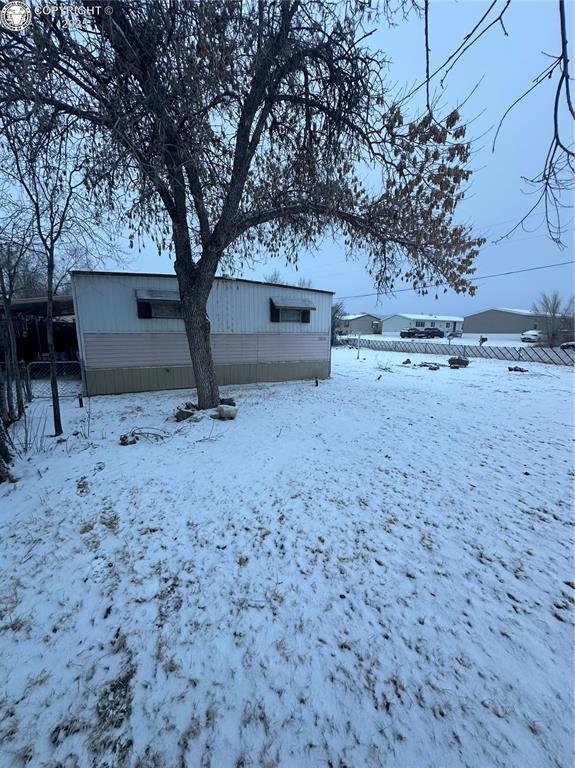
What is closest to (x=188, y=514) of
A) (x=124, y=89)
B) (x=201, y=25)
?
(x=124, y=89)

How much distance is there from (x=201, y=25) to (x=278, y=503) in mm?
5375

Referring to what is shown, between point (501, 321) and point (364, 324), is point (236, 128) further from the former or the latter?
point (501, 321)

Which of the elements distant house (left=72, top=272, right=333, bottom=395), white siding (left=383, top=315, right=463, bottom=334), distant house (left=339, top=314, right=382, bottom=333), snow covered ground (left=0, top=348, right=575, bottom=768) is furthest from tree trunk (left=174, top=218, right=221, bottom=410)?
white siding (left=383, top=315, right=463, bottom=334)

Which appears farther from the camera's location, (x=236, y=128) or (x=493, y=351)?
(x=493, y=351)

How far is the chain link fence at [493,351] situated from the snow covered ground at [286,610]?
19.5m

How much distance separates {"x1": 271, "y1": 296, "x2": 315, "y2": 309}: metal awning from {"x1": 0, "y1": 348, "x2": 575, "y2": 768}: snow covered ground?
7.20 metres

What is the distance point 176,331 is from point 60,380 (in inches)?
234

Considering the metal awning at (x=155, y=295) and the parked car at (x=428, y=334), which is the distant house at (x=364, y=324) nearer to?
the parked car at (x=428, y=334)

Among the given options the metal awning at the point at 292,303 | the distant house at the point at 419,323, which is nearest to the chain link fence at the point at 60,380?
the metal awning at the point at 292,303

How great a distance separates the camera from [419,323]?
54.0 metres

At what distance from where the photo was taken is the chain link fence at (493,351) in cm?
1936

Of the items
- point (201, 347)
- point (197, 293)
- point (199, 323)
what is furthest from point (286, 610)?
point (197, 293)

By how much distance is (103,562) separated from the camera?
Result: 8.63 feet

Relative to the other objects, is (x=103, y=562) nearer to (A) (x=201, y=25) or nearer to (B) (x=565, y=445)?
(A) (x=201, y=25)
